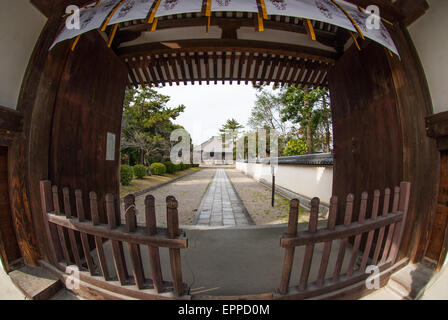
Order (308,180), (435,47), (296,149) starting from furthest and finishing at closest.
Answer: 1. (296,149)
2. (308,180)
3. (435,47)

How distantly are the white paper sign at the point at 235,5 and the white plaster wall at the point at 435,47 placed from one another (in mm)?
1911

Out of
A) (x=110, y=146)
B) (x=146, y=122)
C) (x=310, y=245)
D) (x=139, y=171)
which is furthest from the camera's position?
(x=146, y=122)

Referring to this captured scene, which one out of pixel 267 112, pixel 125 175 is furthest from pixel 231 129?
pixel 125 175

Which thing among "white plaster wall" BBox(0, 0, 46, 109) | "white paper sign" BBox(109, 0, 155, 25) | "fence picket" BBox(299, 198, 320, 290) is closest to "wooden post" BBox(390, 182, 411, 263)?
"fence picket" BBox(299, 198, 320, 290)

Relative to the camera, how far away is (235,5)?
149cm

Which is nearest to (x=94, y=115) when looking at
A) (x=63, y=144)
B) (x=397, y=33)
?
(x=63, y=144)

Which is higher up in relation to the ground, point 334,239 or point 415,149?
point 415,149

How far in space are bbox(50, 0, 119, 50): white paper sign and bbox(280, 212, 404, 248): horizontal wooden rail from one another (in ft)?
8.32

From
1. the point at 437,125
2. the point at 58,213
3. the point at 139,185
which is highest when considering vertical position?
the point at 437,125

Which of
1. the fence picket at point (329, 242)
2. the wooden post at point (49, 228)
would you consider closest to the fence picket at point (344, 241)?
the fence picket at point (329, 242)

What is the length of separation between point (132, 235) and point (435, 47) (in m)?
3.49

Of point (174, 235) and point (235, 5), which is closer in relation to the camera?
point (174, 235)

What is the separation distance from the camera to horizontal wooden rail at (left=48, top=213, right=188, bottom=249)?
4.52 ft

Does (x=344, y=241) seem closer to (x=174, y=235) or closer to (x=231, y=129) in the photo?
(x=174, y=235)
